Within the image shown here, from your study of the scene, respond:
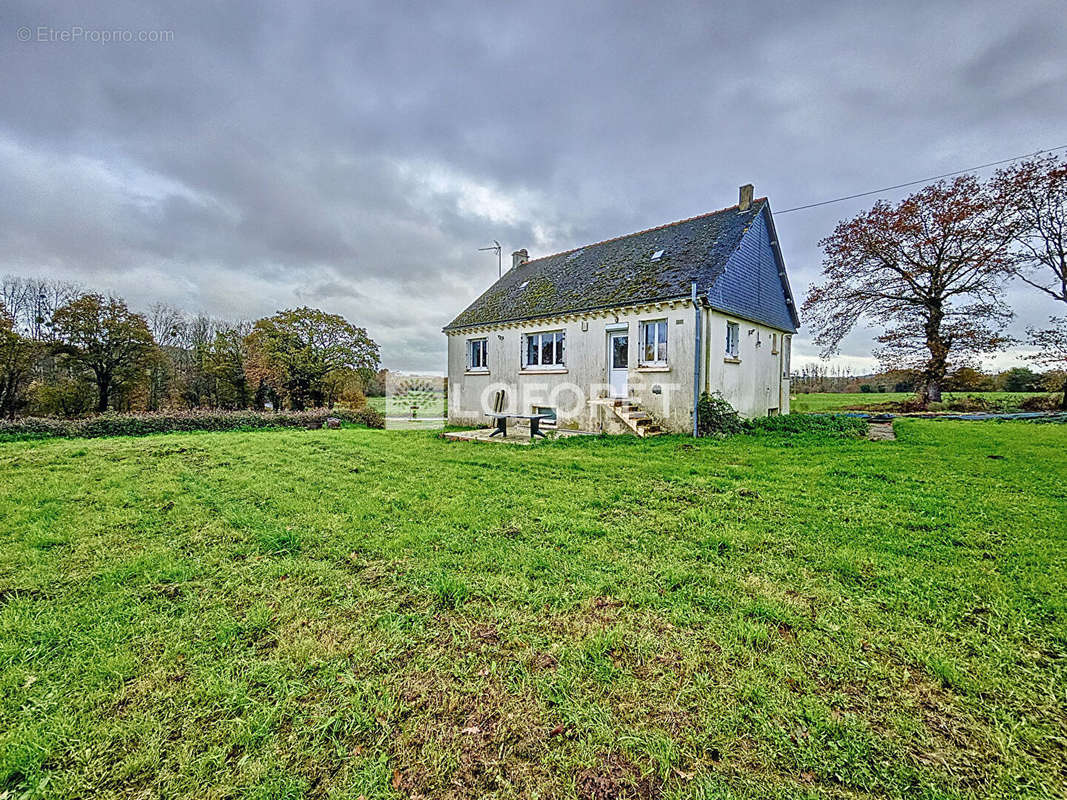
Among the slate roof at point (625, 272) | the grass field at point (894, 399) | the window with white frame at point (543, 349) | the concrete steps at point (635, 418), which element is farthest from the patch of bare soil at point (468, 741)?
the grass field at point (894, 399)

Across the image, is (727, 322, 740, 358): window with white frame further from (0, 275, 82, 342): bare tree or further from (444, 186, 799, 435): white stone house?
(0, 275, 82, 342): bare tree

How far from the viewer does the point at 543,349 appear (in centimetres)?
1430

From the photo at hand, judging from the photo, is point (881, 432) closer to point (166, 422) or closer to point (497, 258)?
point (497, 258)

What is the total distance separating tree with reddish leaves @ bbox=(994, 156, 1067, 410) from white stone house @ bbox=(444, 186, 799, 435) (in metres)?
10.7

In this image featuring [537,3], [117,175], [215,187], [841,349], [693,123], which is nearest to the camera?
[537,3]

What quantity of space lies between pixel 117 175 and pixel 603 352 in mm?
15264

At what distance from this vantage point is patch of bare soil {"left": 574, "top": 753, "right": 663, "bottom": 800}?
1.57 metres

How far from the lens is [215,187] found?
1574 centimetres

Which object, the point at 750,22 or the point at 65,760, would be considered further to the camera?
the point at 750,22

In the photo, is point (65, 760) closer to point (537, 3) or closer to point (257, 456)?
point (257, 456)

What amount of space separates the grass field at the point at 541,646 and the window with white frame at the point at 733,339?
766 centimetres

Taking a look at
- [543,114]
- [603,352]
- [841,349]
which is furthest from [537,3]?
[841,349]

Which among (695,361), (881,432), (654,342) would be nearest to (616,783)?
(695,361)

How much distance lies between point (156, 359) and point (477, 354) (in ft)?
52.8
